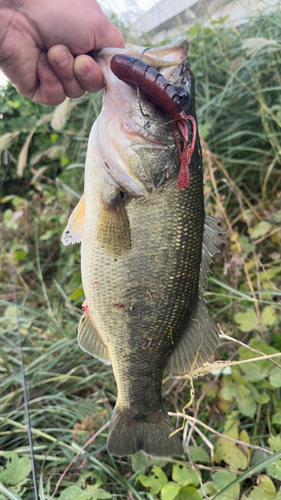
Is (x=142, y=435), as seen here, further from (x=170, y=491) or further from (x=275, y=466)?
(x=275, y=466)

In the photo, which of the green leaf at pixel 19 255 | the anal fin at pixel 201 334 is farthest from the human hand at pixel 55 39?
the green leaf at pixel 19 255

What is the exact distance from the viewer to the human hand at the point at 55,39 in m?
1.31

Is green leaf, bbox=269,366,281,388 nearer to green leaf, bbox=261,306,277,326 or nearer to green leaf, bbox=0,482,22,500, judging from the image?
green leaf, bbox=261,306,277,326

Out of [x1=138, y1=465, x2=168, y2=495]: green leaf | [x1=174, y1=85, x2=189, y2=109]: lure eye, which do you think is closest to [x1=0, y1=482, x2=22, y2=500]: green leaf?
[x1=138, y1=465, x2=168, y2=495]: green leaf

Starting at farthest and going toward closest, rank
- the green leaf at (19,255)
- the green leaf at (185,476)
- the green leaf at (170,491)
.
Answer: the green leaf at (19,255), the green leaf at (185,476), the green leaf at (170,491)

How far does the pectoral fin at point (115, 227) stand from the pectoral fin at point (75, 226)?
0.17 m

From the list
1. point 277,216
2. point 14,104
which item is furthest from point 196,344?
point 14,104

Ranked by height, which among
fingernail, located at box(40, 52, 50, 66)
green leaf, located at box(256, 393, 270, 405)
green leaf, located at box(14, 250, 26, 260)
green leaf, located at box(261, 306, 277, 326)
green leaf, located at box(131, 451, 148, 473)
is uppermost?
fingernail, located at box(40, 52, 50, 66)

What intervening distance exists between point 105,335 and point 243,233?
1999 mm

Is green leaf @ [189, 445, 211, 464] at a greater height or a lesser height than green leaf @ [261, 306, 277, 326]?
lesser

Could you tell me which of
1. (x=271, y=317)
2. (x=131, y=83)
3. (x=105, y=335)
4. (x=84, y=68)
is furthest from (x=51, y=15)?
(x=271, y=317)

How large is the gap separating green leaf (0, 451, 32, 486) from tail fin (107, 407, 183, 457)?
1.76 ft

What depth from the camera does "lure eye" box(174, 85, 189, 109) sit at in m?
1.16

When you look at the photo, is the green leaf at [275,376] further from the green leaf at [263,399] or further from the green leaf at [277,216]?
the green leaf at [277,216]
